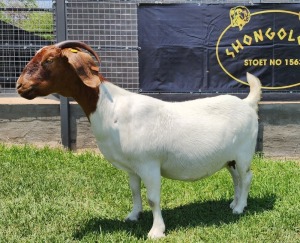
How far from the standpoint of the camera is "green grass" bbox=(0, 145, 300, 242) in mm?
4434

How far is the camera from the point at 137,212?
16.1 feet

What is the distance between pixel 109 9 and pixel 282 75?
3424 mm

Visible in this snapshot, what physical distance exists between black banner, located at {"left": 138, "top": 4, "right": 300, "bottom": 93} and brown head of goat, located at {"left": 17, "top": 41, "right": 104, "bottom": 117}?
14.2ft

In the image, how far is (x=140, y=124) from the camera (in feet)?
14.2

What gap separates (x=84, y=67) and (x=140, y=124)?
734mm

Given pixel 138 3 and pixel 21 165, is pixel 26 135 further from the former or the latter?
pixel 138 3

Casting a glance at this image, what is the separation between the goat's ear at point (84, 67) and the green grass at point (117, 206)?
1.43 meters

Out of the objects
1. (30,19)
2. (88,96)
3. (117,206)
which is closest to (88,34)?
(30,19)

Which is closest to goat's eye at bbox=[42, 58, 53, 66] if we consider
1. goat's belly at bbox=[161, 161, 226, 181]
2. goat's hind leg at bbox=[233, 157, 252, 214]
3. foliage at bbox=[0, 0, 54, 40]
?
goat's belly at bbox=[161, 161, 226, 181]

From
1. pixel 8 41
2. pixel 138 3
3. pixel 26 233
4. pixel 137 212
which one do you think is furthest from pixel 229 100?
pixel 8 41

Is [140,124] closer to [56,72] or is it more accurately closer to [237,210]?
[56,72]

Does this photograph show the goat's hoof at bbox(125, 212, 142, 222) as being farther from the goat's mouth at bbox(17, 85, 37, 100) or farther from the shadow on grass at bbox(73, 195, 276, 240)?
the goat's mouth at bbox(17, 85, 37, 100)

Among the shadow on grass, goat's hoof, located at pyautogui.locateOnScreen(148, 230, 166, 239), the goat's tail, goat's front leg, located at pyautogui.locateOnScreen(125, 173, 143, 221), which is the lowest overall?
the shadow on grass

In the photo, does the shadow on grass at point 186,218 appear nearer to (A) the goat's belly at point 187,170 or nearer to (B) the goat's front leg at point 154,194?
(B) the goat's front leg at point 154,194
